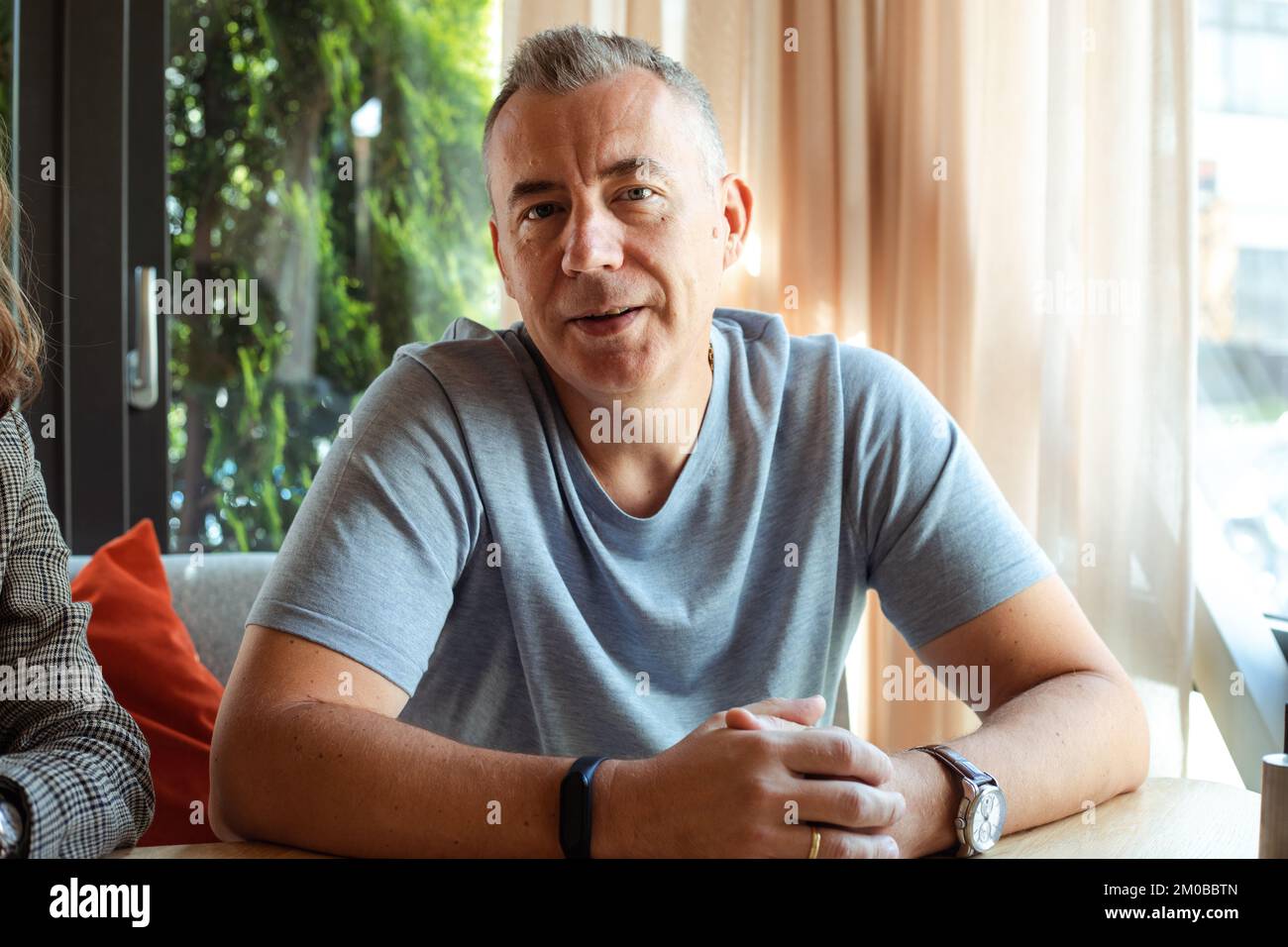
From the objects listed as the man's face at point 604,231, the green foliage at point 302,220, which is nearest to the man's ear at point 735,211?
the man's face at point 604,231

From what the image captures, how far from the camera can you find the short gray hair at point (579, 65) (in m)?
1.28

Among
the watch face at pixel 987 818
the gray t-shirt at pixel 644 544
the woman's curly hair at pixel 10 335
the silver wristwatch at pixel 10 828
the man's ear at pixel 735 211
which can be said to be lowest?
the watch face at pixel 987 818

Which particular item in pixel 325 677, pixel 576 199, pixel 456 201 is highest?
pixel 456 201

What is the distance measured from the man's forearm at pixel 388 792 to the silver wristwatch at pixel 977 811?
28 centimetres

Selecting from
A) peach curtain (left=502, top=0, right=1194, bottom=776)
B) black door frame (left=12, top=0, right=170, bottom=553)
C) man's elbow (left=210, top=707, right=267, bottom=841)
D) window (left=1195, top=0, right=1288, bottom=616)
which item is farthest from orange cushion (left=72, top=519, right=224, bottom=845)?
window (left=1195, top=0, right=1288, bottom=616)

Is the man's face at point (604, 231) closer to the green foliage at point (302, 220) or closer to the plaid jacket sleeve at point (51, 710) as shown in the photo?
the plaid jacket sleeve at point (51, 710)

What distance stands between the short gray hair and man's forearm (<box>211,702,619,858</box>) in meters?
0.69

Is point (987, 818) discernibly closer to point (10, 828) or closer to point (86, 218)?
point (10, 828)
